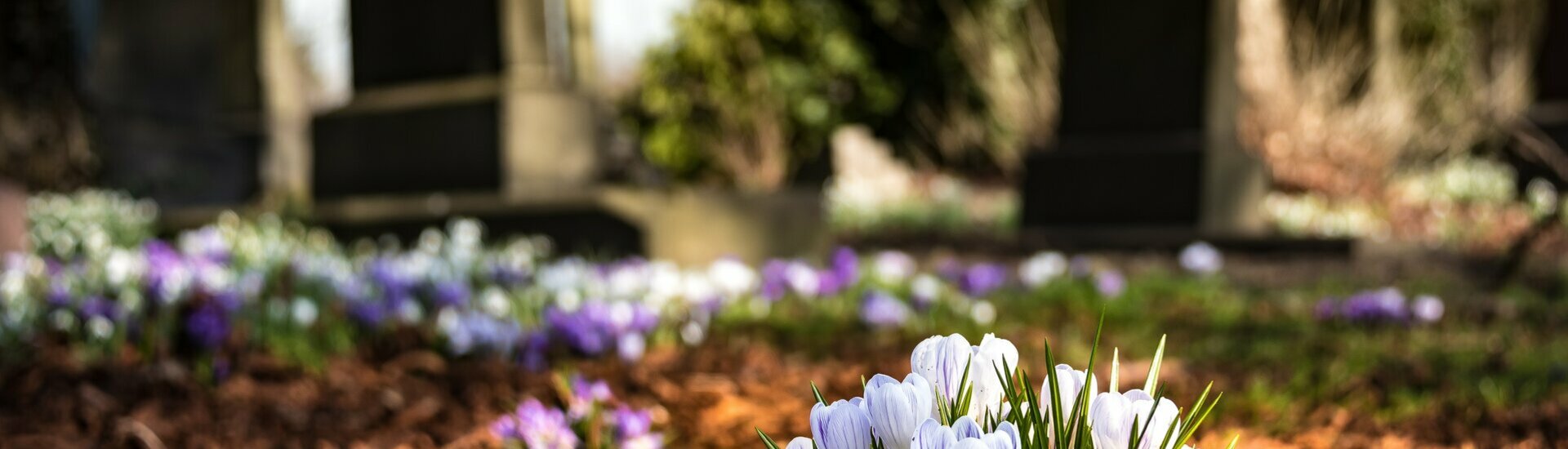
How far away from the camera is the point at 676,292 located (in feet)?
13.0

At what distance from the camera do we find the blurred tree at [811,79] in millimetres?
13344

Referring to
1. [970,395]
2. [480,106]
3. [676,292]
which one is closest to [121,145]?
[480,106]

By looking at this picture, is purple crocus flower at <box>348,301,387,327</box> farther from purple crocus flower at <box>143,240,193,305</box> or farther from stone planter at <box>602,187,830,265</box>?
stone planter at <box>602,187,830,265</box>

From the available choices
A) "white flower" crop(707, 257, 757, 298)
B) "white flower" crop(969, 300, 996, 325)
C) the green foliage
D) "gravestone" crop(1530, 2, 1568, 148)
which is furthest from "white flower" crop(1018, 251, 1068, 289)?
the green foliage

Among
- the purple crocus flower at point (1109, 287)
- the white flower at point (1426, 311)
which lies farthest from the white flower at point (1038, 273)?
the white flower at point (1426, 311)

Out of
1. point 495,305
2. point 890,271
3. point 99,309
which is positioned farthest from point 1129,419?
point 890,271

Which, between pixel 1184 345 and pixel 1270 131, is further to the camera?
pixel 1270 131

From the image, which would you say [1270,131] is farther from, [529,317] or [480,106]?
[529,317]

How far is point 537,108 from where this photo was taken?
5.98 metres

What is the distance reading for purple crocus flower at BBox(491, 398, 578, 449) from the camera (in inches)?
74.7

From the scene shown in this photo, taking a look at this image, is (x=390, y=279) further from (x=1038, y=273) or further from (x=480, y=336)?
(x=1038, y=273)

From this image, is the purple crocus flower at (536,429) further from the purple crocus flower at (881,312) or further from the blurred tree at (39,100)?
the blurred tree at (39,100)

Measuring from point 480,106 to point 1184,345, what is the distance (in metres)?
3.69

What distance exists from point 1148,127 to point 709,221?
333 cm
